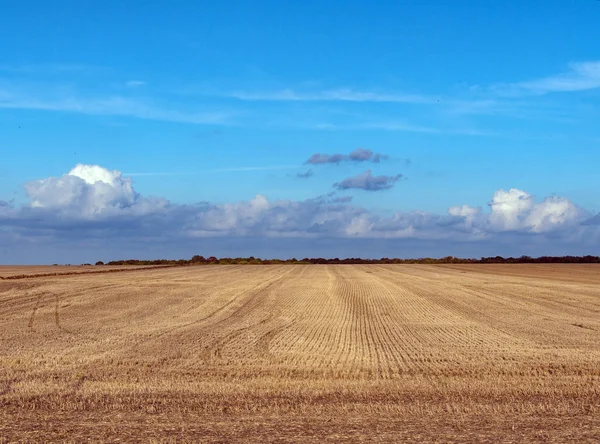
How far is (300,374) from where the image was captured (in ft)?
47.9

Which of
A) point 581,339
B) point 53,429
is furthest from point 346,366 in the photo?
point 581,339

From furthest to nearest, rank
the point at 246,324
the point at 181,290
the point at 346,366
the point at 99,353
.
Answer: the point at 181,290 < the point at 246,324 < the point at 99,353 < the point at 346,366

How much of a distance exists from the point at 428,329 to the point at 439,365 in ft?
22.4

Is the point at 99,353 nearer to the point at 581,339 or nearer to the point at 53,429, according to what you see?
the point at 53,429

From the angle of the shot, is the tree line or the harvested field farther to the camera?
the tree line

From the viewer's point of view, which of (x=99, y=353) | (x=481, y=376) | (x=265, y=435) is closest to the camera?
(x=265, y=435)

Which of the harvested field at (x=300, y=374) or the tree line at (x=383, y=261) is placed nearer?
the harvested field at (x=300, y=374)

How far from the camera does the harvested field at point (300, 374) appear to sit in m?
10.4

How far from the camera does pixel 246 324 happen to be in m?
23.5

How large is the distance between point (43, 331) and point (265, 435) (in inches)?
550

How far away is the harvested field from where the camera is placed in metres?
10.4

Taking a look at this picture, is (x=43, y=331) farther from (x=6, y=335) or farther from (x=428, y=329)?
(x=428, y=329)

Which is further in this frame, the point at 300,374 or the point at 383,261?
the point at 383,261

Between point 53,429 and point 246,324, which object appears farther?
point 246,324
